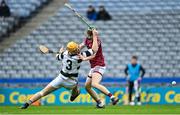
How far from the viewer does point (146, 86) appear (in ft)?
91.4

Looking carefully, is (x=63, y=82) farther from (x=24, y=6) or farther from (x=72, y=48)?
(x=24, y=6)

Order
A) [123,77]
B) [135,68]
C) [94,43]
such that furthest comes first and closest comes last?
1. [123,77]
2. [135,68]
3. [94,43]

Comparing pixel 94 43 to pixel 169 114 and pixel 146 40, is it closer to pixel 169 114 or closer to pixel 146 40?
pixel 169 114

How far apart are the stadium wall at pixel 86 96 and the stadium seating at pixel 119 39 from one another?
3137mm

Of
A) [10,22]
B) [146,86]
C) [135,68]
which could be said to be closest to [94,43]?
[135,68]

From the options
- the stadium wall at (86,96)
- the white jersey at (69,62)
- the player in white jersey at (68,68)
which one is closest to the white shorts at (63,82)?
the player in white jersey at (68,68)

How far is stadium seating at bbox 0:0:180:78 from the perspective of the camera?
100ft

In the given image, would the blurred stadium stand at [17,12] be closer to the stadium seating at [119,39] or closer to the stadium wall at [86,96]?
the stadium seating at [119,39]

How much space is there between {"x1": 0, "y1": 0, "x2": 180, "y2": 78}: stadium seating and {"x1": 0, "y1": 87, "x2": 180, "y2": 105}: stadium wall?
314 cm

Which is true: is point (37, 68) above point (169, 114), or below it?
below

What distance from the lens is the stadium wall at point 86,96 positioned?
26.7 metres

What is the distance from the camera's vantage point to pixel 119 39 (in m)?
31.6

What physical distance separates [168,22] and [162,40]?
1129 millimetres

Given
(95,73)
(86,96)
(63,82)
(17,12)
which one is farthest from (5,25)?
(63,82)
